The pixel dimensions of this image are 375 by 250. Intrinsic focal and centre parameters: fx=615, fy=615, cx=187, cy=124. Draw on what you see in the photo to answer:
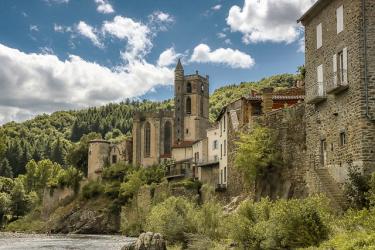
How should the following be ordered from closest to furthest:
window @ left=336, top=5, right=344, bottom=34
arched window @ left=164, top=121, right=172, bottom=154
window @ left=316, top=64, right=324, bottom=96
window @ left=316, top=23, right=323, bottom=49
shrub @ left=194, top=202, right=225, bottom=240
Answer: window @ left=336, top=5, right=344, bottom=34 → window @ left=316, top=64, right=324, bottom=96 → window @ left=316, top=23, right=323, bottom=49 → shrub @ left=194, top=202, right=225, bottom=240 → arched window @ left=164, top=121, right=172, bottom=154

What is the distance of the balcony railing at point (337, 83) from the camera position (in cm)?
3103

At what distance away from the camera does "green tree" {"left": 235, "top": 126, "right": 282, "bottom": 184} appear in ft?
133

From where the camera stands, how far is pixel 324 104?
34.0m

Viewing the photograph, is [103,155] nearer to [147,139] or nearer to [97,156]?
[97,156]

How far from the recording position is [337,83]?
3178cm

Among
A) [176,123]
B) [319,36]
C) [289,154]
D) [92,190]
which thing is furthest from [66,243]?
[176,123]

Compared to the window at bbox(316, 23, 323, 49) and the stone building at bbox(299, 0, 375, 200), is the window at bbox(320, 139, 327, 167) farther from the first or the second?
the window at bbox(316, 23, 323, 49)

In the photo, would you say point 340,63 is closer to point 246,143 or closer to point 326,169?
point 326,169

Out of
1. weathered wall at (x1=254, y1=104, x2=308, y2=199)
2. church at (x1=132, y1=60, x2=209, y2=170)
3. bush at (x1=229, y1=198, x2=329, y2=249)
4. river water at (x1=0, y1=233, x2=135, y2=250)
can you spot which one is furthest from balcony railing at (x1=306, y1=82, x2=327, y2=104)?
church at (x1=132, y1=60, x2=209, y2=170)

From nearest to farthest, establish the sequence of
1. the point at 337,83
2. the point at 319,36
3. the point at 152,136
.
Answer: the point at 337,83, the point at 319,36, the point at 152,136

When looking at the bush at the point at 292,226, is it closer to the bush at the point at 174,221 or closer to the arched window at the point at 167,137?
the bush at the point at 174,221

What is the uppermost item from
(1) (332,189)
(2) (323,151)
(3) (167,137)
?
(3) (167,137)

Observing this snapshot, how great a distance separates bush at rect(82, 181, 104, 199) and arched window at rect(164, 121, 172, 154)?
21.1m

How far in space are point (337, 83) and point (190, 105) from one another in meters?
91.0
